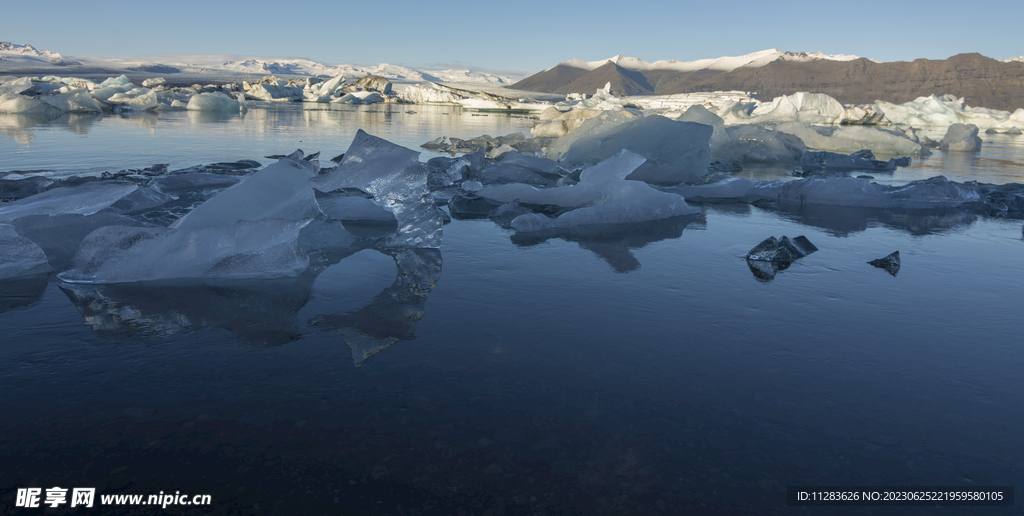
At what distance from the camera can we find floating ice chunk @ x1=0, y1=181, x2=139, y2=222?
267cm

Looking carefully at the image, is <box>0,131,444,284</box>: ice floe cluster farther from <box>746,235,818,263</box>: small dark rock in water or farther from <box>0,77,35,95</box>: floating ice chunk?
<box>0,77,35,95</box>: floating ice chunk

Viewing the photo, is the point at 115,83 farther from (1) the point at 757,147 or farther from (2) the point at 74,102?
(1) the point at 757,147

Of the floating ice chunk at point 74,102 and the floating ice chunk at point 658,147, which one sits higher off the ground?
the floating ice chunk at point 74,102

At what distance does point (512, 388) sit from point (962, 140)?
15.0m

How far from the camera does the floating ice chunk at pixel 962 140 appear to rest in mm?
12000

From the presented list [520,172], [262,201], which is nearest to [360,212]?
[262,201]

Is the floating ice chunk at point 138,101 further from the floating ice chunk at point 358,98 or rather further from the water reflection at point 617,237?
the water reflection at point 617,237

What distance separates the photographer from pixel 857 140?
35.1ft

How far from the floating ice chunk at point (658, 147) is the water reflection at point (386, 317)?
A: 412 cm

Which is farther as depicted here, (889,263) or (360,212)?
(360,212)

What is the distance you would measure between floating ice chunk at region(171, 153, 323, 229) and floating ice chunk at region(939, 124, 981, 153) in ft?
46.8

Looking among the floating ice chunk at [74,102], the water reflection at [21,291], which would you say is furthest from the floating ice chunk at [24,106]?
the water reflection at [21,291]

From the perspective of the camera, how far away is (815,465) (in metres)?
1.15

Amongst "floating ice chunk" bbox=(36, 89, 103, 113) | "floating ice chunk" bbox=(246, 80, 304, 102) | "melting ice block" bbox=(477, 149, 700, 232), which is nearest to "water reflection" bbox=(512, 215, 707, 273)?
"melting ice block" bbox=(477, 149, 700, 232)
